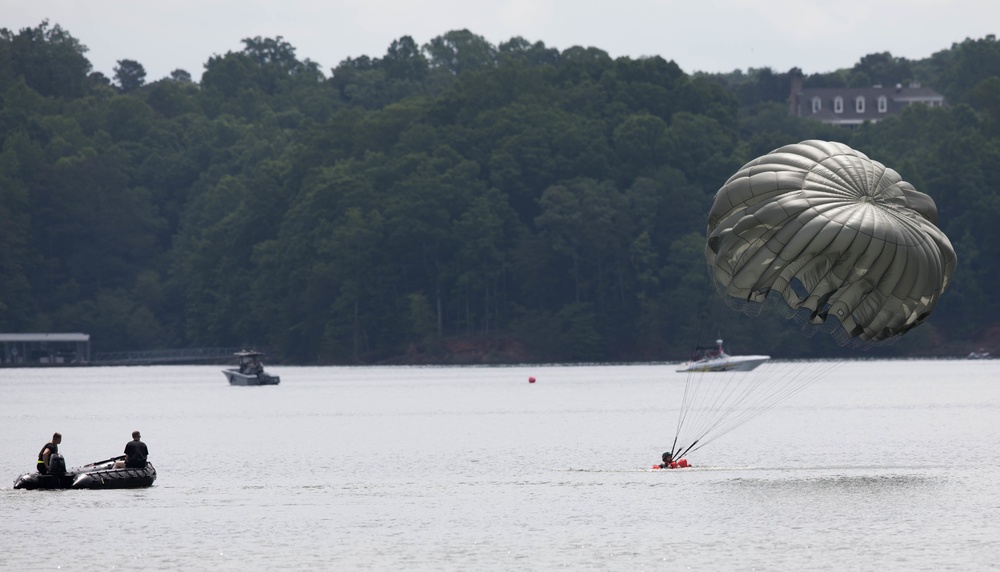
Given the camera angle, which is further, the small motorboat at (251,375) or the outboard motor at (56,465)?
the small motorboat at (251,375)

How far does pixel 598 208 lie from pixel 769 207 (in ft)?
444

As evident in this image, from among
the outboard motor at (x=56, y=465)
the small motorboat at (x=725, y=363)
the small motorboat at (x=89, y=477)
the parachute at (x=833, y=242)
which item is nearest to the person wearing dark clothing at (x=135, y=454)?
the small motorboat at (x=89, y=477)

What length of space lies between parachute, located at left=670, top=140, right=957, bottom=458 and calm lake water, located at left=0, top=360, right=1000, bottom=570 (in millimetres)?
6177

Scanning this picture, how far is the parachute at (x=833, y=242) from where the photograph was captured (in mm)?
49812

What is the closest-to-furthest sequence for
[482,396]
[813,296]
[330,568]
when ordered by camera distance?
[330,568], [813,296], [482,396]

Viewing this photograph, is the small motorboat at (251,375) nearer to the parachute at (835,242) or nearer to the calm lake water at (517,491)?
the calm lake water at (517,491)

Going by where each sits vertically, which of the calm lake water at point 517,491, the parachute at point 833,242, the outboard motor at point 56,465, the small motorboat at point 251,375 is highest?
the parachute at point 833,242

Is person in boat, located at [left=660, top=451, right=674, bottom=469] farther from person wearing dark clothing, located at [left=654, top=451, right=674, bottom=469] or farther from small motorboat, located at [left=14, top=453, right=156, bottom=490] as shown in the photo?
small motorboat, located at [left=14, top=453, right=156, bottom=490]

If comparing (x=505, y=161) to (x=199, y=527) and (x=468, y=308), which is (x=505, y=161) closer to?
(x=468, y=308)

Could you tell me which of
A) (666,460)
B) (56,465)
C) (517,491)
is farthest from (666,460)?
(56,465)

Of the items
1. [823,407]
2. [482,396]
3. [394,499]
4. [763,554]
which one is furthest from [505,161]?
[763,554]

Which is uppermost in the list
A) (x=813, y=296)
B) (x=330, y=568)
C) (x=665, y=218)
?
(x=665, y=218)

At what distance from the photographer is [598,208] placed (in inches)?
7328

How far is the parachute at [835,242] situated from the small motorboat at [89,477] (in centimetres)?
2198
